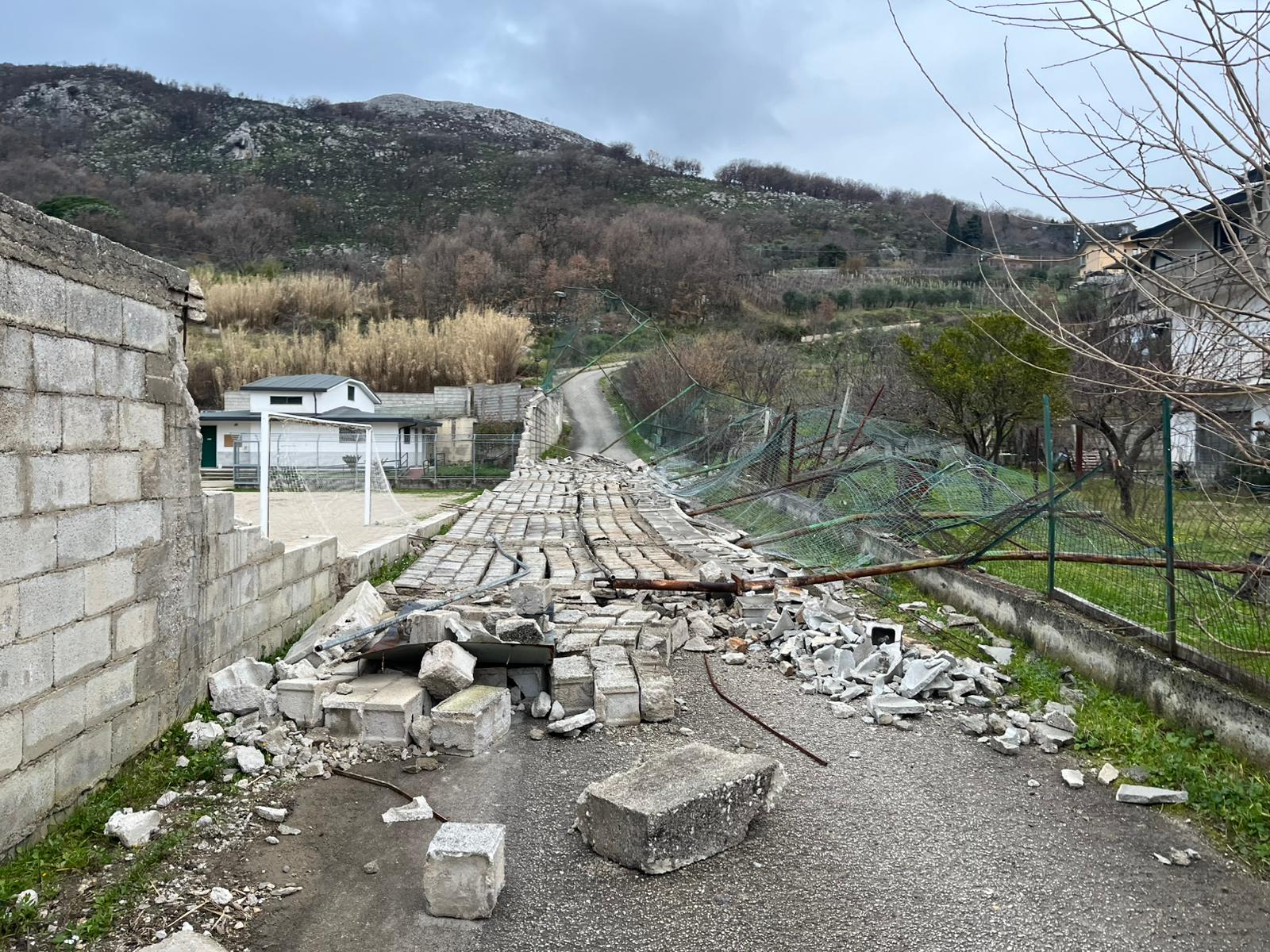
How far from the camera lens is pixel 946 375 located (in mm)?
18000

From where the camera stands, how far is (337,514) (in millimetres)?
14945

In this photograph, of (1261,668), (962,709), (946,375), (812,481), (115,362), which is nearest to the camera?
(115,362)

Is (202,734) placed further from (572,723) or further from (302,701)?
(572,723)

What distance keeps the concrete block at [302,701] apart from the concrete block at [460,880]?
2186 mm

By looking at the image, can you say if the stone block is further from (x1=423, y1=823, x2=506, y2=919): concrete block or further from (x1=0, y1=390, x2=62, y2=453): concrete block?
(x1=0, y1=390, x2=62, y2=453): concrete block

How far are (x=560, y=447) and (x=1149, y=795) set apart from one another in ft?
78.1

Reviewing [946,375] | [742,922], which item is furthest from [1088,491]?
[946,375]

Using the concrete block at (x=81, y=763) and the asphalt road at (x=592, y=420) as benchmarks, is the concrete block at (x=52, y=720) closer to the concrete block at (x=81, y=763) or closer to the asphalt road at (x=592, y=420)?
the concrete block at (x=81, y=763)

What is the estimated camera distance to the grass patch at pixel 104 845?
325 centimetres

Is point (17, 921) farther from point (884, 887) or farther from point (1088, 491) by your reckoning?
point (1088, 491)

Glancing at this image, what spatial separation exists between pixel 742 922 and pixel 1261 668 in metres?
3.51

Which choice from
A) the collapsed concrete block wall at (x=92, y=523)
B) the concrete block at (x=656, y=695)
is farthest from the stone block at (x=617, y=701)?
the collapsed concrete block wall at (x=92, y=523)

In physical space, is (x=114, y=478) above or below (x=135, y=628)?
above

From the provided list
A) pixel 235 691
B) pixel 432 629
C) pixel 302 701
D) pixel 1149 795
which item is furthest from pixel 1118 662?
pixel 235 691
